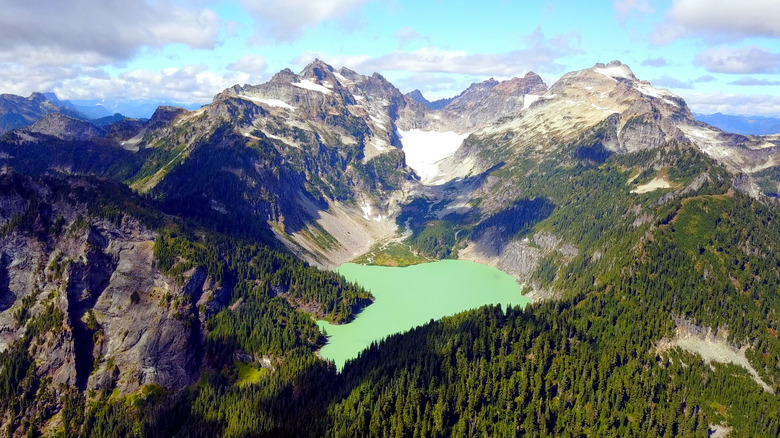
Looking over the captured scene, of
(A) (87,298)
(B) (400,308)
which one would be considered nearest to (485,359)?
(B) (400,308)

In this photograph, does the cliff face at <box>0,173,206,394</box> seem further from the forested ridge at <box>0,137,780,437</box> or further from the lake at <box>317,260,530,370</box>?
the lake at <box>317,260,530,370</box>

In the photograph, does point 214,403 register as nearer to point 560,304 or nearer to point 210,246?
point 210,246

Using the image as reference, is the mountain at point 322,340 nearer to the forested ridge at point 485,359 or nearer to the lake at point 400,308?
the forested ridge at point 485,359

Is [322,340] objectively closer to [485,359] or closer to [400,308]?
[400,308]

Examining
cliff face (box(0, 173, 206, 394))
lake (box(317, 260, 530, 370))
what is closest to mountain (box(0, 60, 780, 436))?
cliff face (box(0, 173, 206, 394))

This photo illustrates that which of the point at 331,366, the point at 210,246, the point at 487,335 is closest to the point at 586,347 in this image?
the point at 487,335

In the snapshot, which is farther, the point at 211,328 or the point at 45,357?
the point at 211,328
